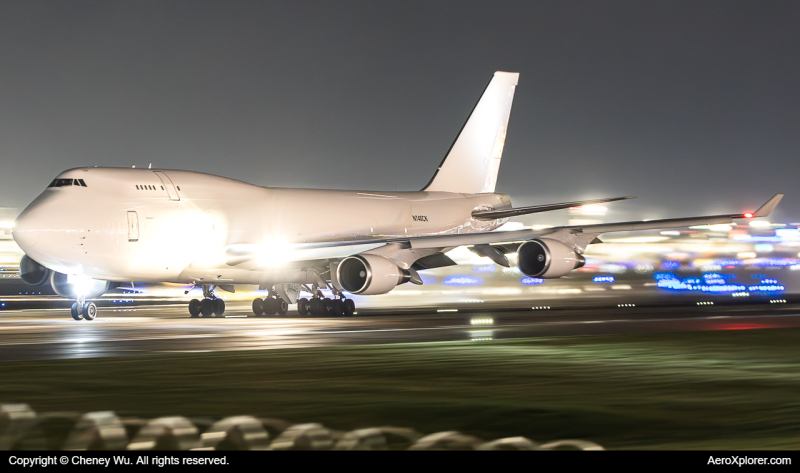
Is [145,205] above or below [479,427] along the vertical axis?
above

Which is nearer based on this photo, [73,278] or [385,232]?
[73,278]

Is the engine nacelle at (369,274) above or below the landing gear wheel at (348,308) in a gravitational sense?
above

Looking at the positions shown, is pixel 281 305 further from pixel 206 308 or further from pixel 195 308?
pixel 195 308

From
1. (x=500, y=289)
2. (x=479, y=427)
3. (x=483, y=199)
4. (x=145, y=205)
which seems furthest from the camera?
(x=500, y=289)

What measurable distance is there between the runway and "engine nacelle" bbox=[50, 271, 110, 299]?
3.02 feet

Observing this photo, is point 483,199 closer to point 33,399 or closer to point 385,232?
point 385,232

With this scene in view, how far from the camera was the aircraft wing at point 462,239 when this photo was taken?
29906mm

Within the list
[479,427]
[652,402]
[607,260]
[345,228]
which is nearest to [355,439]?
[479,427]

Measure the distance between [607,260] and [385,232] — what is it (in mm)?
15839

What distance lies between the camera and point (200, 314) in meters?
32.7

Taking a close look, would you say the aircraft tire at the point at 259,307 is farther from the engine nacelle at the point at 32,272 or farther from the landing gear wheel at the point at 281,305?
the engine nacelle at the point at 32,272

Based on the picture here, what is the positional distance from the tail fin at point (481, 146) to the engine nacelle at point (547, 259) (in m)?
9.75

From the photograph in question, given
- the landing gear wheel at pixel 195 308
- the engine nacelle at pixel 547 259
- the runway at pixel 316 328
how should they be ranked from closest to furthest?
1. the runway at pixel 316 328
2. the engine nacelle at pixel 547 259
3. the landing gear wheel at pixel 195 308

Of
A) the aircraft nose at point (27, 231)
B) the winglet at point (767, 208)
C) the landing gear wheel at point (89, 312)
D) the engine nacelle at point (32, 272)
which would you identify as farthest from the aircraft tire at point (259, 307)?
the winglet at point (767, 208)
